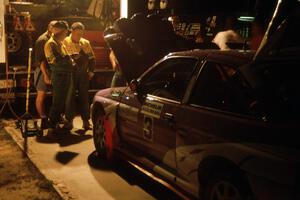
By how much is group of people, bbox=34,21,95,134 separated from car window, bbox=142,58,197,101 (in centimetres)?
243

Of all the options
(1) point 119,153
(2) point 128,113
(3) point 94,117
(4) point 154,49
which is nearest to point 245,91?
(2) point 128,113

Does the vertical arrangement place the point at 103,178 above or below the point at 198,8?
below

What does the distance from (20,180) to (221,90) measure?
2.80 m

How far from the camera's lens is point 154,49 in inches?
272

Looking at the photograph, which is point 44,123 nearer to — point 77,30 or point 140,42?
point 77,30

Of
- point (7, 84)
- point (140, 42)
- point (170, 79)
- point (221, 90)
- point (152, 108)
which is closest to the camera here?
point (221, 90)

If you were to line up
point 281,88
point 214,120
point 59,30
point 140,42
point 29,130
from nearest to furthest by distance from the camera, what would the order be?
point 281,88 < point 214,120 < point 140,42 < point 59,30 < point 29,130

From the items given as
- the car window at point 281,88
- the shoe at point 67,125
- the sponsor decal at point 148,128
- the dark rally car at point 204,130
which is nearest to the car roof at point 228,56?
the dark rally car at point 204,130

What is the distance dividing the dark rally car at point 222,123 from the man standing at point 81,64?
2653mm

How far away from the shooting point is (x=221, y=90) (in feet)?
12.6

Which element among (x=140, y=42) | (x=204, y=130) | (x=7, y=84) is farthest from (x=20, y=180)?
(x=7, y=84)

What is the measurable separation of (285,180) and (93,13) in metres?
7.96

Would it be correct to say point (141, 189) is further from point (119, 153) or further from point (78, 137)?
point (78, 137)

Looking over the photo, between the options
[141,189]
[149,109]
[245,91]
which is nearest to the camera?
[245,91]
